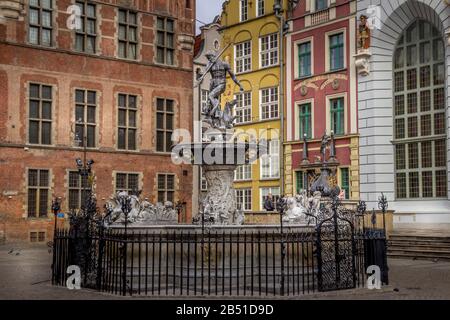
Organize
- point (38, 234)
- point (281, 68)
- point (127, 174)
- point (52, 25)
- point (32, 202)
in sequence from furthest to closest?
1. point (281, 68)
2. point (127, 174)
3. point (52, 25)
4. point (32, 202)
5. point (38, 234)

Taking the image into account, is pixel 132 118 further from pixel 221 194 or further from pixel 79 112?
pixel 221 194

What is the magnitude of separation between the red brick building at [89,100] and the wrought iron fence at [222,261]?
65.6 feet

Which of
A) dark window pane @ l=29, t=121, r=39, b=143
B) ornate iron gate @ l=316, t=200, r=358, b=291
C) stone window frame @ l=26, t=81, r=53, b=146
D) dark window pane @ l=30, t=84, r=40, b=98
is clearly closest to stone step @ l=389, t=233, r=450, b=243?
ornate iron gate @ l=316, t=200, r=358, b=291

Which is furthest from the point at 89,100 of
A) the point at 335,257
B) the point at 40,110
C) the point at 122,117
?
the point at 335,257

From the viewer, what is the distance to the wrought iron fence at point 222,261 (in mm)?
12609

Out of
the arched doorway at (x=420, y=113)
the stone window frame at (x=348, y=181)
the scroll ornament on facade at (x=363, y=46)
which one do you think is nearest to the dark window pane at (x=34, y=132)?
the stone window frame at (x=348, y=181)

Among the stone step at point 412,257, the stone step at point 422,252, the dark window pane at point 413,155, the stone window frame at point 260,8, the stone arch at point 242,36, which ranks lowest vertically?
the stone step at point 412,257

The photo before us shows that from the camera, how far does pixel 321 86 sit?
3662 centimetres

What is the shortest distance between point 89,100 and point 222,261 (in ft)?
79.0

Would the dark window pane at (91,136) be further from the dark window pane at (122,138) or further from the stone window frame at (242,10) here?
the stone window frame at (242,10)

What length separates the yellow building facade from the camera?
3925cm

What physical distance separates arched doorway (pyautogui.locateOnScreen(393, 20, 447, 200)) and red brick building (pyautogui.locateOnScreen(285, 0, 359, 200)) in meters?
2.27

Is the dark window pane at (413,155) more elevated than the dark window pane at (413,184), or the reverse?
the dark window pane at (413,155)

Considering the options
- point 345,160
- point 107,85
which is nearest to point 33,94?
point 107,85
